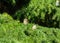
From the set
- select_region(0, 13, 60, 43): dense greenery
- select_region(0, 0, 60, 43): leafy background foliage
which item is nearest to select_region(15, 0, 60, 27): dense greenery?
select_region(0, 0, 60, 43): leafy background foliage

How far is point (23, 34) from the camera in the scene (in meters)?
3.07

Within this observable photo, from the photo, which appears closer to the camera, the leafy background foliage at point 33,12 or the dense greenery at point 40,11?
the leafy background foliage at point 33,12

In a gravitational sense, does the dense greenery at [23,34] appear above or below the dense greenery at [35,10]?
above

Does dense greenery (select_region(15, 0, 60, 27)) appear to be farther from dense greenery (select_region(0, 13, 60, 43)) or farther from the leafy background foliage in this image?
dense greenery (select_region(0, 13, 60, 43))

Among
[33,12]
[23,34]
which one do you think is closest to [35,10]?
[33,12]

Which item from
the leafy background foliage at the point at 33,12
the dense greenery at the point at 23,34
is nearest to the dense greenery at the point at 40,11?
the leafy background foliage at the point at 33,12

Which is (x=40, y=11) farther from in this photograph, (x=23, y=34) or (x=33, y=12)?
(x=23, y=34)

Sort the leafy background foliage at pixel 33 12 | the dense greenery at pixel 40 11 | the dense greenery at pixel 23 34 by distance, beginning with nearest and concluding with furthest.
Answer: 1. the dense greenery at pixel 23 34
2. the leafy background foliage at pixel 33 12
3. the dense greenery at pixel 40 11

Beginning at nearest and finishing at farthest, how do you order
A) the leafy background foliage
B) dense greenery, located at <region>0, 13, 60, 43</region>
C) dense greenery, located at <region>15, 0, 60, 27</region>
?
1. dense greenery, located at <region>0, 13, 60, 43</region>
2. the leafy background foliage
3. dense greenery, located at <region>15, 0, 60, 27</region>

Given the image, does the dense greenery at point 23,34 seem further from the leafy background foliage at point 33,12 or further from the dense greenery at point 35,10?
the dense greenery at point 35,10

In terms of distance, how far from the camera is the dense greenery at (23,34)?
291 centimetres

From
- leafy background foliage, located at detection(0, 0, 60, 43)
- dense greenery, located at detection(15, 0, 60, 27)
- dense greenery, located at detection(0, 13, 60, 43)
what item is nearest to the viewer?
dense greenery, located at detection(0, 13, 60, 43)

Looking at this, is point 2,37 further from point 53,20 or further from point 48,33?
point 53,20

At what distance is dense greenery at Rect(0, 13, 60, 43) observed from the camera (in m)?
2.91
